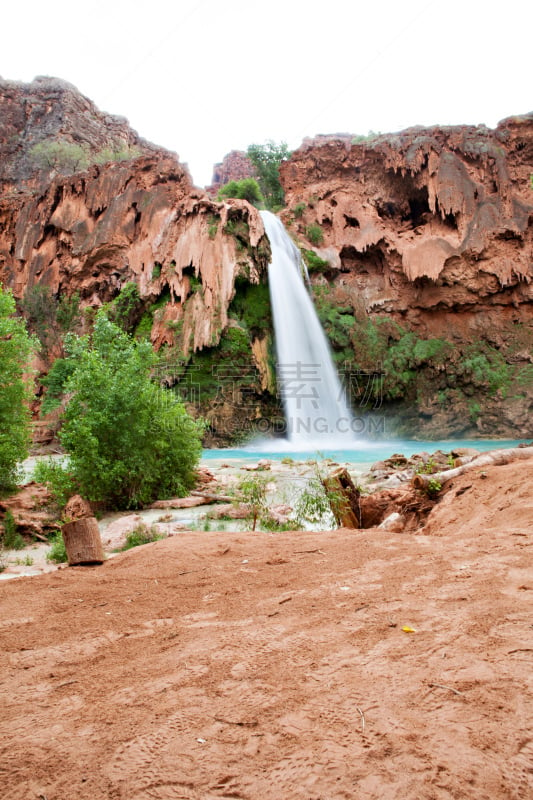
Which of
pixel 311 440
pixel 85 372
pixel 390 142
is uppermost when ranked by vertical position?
pixel 390 142

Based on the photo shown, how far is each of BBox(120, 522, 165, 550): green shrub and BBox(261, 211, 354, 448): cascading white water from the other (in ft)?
51.5

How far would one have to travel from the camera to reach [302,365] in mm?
23594

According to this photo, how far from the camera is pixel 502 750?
4.55ft

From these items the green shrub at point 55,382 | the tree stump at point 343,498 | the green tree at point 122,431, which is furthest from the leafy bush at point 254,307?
the tree stump at point 343,498

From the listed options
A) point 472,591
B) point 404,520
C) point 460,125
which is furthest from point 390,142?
point 472,591

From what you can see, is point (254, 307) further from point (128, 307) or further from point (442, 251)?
point (442, 251)

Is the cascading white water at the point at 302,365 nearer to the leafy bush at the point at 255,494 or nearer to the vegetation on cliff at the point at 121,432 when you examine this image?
the vegetation on cliff at the point at 121,432

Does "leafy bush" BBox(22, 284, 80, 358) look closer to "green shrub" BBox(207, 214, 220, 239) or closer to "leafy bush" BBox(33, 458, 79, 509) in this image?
"green shrub" BBox(207, 214, 220, 239)

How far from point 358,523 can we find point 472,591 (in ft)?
13.6

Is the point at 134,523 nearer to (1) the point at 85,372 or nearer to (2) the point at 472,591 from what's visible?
(1) the point at 85,372

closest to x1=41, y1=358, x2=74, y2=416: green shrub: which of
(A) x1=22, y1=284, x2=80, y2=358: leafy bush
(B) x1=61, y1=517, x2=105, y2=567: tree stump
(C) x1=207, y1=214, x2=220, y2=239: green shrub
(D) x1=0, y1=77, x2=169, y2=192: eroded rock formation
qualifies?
(A) x1=22, y1=284, x2=80, y2=358: leafy bush

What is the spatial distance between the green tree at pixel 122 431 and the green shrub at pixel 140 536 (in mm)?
1943

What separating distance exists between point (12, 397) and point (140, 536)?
4.49 meters

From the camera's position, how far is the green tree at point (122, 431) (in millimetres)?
8727
